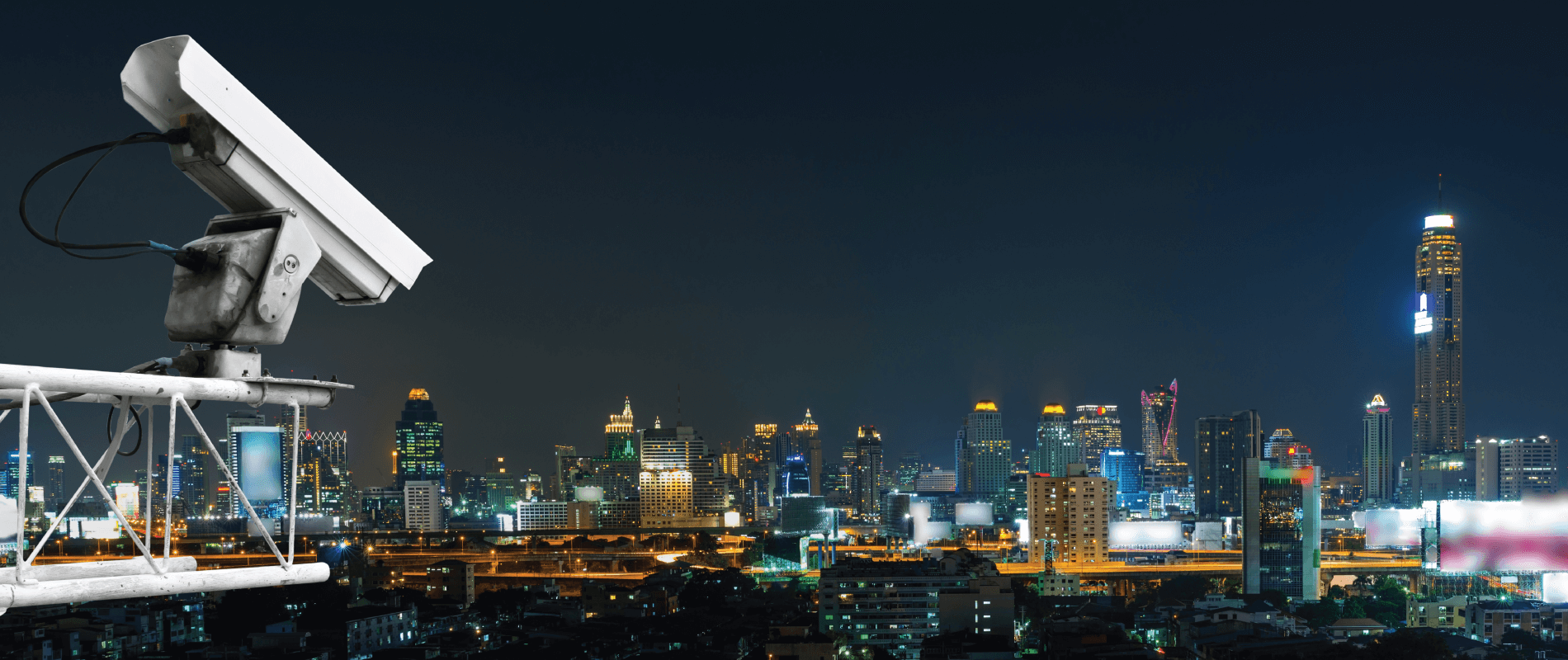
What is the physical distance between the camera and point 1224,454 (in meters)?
68.8

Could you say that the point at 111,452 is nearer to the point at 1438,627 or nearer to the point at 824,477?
the point at 1438,627

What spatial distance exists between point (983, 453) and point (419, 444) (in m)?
39.0

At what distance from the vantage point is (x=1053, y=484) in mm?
36781

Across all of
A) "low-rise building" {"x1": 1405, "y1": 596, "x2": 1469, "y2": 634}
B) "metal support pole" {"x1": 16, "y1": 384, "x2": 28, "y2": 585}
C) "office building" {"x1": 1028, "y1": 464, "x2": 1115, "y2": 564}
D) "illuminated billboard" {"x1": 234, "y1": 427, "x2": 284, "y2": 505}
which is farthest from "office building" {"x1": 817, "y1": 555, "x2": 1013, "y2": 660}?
"metal support pole" {"x1": 16, "y1": 384, "x2": 28, "y2": 585}

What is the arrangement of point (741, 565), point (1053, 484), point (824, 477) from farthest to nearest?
1. point (824, 477)
2. point (741, 565)
3. point (1053, 484)

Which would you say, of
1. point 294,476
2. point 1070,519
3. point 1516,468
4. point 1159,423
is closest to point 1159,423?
point 1159,423

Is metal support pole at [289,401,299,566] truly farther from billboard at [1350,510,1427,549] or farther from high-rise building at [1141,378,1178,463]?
high-rise building at [1141,378,1178,463]

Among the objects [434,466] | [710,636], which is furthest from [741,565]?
[434,466]

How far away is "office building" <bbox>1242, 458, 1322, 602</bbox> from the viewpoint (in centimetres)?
3002

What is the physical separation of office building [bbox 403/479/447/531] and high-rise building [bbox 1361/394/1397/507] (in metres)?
52.8

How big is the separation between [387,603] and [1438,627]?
20.1 m

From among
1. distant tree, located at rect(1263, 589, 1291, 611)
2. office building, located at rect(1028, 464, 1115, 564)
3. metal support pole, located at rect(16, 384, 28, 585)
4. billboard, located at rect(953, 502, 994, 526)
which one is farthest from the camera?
billboard, located at rect(953, 502, 994, 526)

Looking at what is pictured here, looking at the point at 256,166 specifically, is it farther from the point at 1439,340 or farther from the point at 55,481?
the point at 1439,340

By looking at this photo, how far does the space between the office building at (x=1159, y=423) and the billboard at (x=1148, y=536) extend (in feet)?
125
